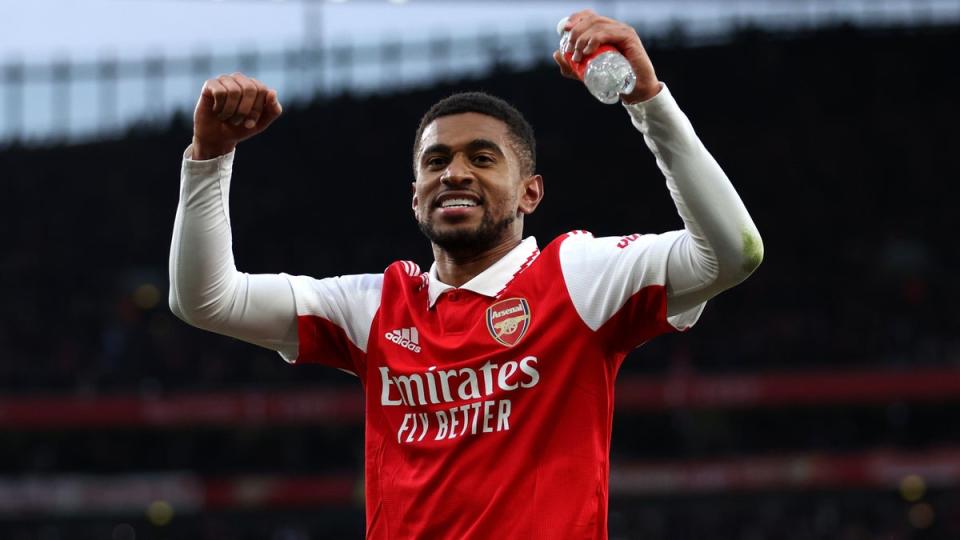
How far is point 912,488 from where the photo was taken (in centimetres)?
2202

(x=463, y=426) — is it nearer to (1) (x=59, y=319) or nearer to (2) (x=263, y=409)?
(2) (x=263, y=409)

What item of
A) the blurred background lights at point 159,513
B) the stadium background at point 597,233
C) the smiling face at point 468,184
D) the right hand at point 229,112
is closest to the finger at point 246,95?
the right hand at point 229,112

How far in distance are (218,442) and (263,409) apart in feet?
8.54

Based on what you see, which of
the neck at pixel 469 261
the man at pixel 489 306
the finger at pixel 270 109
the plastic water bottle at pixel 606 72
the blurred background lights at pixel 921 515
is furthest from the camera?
the blurred background lights at pixel 921 515

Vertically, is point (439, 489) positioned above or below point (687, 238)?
below

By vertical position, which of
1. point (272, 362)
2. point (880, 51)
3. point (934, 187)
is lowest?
point (272, 362)

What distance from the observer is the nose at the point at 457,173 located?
273 centimetres

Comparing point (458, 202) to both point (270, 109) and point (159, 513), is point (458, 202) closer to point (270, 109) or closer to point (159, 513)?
point (270, 109)

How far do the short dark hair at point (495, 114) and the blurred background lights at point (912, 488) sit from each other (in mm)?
19510

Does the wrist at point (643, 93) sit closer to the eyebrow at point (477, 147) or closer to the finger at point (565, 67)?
the finger at point (565, 67)

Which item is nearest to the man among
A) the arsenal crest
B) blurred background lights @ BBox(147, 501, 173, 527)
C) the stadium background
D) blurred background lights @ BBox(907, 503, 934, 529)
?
the arsenal crest

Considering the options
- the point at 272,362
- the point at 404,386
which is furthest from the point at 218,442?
the point at 404,386

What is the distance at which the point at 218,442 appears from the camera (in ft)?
77.6

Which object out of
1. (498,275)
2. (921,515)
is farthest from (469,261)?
(921,515)
